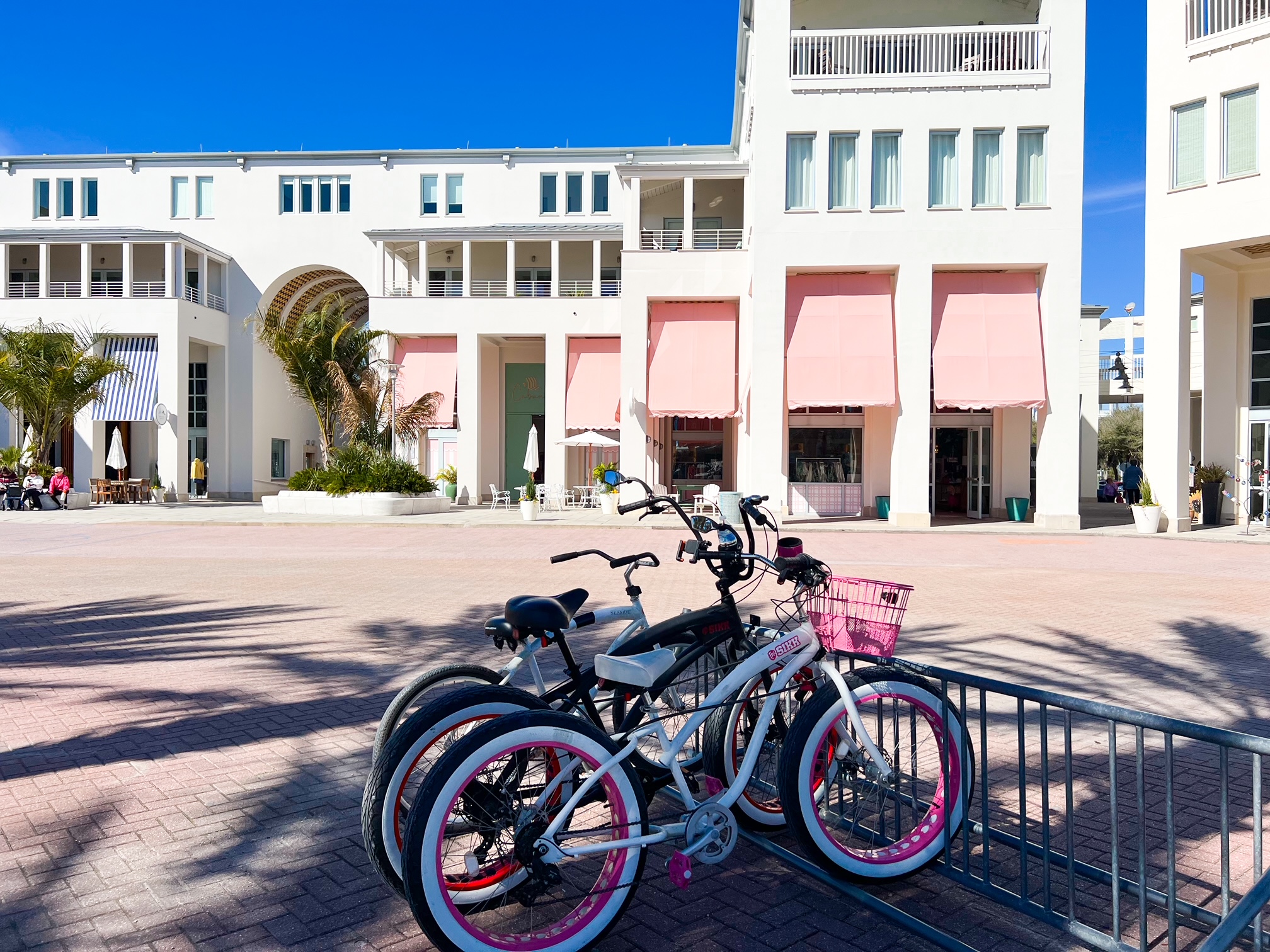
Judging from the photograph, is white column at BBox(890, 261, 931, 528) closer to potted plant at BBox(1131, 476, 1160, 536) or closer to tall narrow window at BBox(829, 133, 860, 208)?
tall narrow window at BBox(829, 133, 860, 208)

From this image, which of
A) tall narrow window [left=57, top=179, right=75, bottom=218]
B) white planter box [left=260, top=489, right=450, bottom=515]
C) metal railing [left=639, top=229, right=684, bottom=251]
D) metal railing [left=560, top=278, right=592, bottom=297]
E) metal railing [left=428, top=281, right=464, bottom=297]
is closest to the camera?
white planter box [left=260, top=489, right=450, bottom=515]

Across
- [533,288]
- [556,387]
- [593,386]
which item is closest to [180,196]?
[533,288]

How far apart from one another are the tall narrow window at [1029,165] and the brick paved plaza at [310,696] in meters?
11.1

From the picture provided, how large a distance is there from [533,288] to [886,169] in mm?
15768

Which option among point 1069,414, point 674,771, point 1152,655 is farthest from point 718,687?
point 1069,414

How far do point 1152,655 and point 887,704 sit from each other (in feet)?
16.9

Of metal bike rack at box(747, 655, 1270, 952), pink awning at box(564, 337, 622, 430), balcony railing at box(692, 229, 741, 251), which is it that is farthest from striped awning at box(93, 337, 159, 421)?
metal bike rack at box(747, 655, 1270, 952)

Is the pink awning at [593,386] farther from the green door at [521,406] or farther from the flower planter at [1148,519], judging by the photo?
the flower planter at [1148,519]

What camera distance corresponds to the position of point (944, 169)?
77.1 feet

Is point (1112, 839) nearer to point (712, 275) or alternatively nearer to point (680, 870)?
point (680, 870)

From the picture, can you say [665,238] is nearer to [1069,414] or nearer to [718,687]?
[1069,414]

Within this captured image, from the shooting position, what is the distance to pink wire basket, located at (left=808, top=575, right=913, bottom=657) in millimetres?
3250

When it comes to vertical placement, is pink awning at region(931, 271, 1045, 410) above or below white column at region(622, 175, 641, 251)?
below

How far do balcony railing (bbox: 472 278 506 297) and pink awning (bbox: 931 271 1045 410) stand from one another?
1798cm
